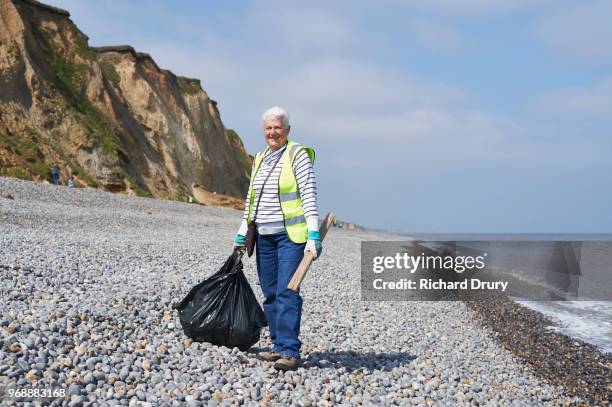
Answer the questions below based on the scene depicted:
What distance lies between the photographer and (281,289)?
4.72m

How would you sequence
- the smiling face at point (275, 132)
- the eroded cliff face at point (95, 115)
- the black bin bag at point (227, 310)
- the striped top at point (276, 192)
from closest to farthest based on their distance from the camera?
1. the striped top at point (276, 192)
2. the smiling face at point (275, 132)
3. the black bin bag at point (227, 310)
4. the eroded cliff face at point (95, 115)

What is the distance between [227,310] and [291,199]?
1.25 metres

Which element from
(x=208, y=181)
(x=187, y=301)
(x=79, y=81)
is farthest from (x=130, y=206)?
(x=208, y=181)

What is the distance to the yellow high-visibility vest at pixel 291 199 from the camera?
4.66 metres

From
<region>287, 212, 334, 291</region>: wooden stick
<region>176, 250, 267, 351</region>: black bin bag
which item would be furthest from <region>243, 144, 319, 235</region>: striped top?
<region>176, 250, 267, 351</region>: black bin bag

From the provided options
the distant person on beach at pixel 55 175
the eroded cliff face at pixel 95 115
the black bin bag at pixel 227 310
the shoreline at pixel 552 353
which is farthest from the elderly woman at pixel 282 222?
the distant person on beach at pixel 55 175

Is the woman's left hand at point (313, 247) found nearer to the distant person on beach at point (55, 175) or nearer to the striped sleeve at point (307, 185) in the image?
the striped sleeve at point (307, 185)

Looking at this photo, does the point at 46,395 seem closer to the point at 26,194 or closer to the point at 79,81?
the point at 26,194

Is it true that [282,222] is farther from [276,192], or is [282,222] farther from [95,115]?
[95,115]

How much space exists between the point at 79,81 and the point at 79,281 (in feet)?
109

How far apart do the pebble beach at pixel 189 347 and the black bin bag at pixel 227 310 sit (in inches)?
7.3

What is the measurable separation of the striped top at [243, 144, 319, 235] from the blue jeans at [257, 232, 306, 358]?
13cm

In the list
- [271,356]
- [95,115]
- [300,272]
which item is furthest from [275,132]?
[95,115]

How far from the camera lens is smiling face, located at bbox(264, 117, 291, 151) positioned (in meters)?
4.76
